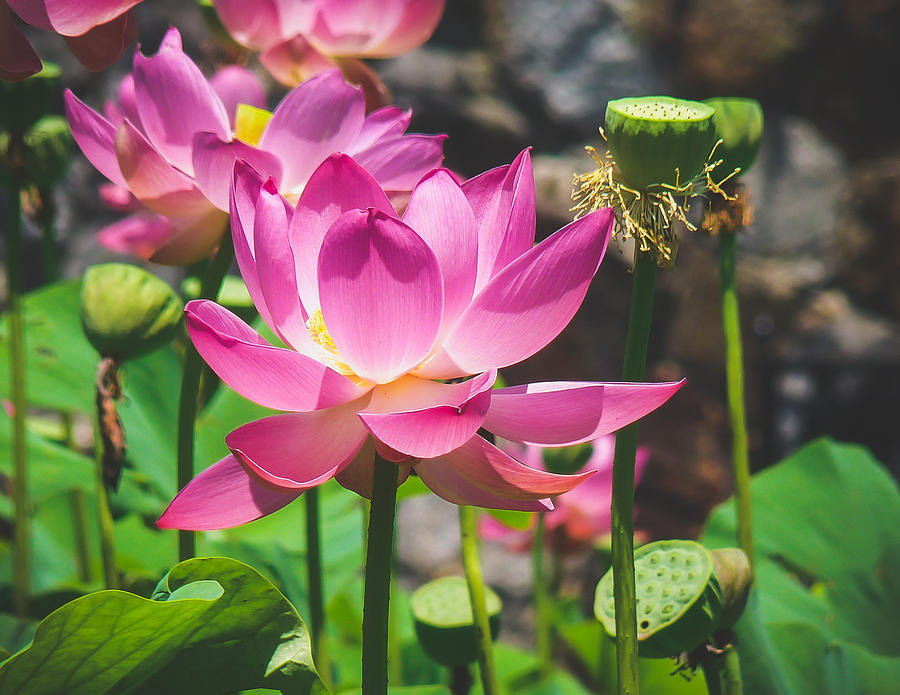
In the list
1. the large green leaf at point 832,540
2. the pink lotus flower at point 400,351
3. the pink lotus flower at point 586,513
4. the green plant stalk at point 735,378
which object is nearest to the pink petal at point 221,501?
the pink lotus flower at point 400,351

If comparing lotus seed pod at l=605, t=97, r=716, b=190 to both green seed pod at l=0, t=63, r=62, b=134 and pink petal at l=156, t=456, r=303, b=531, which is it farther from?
green seed pod at l=0, t=63, r=62, b=134

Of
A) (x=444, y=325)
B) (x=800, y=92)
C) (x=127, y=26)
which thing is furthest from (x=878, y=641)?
(x=800, y=92)

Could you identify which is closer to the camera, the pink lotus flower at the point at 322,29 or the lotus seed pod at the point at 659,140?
the lotus seed pod at the point at 659,140

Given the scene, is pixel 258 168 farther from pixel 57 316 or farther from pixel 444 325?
pixel 57 316

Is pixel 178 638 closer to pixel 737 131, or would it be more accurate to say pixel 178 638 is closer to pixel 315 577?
pixel 315 577

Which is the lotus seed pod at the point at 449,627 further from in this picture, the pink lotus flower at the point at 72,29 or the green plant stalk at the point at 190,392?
the pink lotus flower at the point at 72,29

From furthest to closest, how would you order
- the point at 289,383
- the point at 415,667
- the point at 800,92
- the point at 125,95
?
1. the point at 800,92
2. the point at 415,667
3. the point at 125,95
4. the point at 289,383
